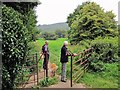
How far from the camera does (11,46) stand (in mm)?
7730

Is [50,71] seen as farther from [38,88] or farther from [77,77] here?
[38,88]

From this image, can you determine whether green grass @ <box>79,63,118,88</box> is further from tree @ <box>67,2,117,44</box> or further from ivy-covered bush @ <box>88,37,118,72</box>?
tree @ <box>67,2,117,44</box>

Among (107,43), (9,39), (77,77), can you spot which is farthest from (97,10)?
(9,39)

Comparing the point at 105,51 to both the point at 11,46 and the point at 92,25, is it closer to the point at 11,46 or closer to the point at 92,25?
the point at 92,25

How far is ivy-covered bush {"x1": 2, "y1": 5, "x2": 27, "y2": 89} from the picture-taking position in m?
7.68

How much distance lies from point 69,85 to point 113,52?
6.67 meters

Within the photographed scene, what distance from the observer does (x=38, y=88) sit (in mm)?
10359

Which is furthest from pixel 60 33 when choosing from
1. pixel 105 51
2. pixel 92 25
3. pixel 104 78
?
pixel 104 78

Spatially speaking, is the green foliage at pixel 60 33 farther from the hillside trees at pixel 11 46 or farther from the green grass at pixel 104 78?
the hillside trees at pixel 11 46

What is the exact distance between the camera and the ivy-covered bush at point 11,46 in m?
7.68

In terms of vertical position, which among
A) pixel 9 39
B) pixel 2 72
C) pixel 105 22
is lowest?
pixel 2 72

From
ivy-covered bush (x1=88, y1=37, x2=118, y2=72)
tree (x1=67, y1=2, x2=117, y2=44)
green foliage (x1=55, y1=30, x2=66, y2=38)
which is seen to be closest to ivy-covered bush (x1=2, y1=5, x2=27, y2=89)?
ivy-covered bush (x1=88, y1=37, x2=118, y2=72)

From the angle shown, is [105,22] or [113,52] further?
[105,22]

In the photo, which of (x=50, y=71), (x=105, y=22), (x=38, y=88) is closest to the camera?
(x=38, y=88)
